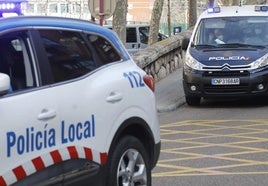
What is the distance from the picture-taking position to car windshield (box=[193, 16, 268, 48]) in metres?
13.2

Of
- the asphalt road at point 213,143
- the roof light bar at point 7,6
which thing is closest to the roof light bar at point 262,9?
the asphalt road at point 213,143

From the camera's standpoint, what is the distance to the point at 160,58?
16.8 metres

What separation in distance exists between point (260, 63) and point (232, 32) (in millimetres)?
1360

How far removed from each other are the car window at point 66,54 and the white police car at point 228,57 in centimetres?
755

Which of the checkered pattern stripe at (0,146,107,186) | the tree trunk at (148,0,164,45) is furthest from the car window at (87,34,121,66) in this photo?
the tree trunk at (148,0,164,45)

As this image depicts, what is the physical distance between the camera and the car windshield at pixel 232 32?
13227mm

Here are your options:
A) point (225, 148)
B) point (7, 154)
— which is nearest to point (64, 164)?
point (7, 154)

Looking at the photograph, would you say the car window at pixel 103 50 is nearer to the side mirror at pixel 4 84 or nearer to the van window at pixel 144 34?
the side mirror at pixel 4 84

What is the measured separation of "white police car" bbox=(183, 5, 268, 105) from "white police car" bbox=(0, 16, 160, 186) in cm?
682

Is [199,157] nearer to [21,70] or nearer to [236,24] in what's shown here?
[21,70]

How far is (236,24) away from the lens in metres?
13.6

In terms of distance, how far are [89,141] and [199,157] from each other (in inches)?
144

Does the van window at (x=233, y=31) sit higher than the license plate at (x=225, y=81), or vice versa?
the van window at (x=233, y=31)

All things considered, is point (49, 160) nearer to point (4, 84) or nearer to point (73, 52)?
point (4, 84)
